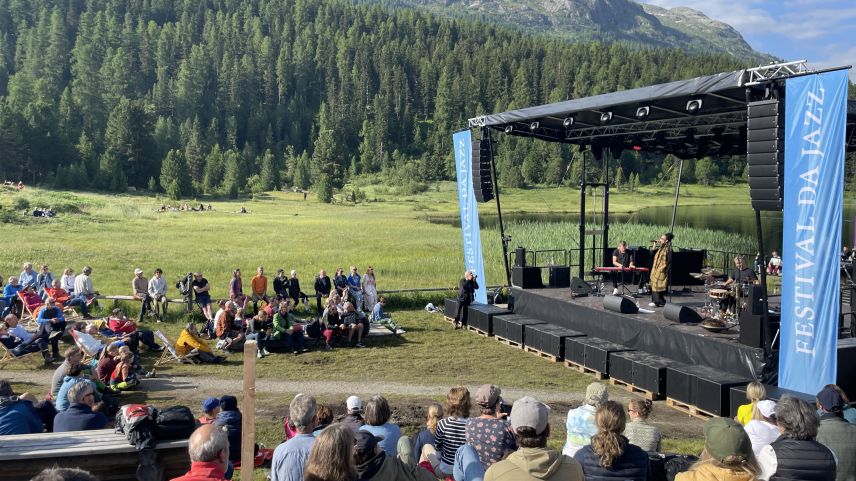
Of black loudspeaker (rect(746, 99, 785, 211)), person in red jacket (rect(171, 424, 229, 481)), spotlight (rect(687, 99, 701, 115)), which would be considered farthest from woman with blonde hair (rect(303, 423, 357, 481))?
spotlight (rect(687, 99, 701, 115))

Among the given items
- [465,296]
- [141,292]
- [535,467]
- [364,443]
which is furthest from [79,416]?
[465,296]

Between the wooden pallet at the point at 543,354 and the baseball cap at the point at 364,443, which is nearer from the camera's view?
the baseball cap at the point at 364,443

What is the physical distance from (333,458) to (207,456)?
894 mm

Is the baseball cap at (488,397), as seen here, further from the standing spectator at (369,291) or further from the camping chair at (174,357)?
the standing spectator at (369,291)

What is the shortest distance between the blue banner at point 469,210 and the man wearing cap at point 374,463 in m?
13.3

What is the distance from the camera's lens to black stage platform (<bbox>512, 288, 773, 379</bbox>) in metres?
11.2

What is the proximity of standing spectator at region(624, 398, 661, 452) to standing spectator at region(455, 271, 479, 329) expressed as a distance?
38.1 ft

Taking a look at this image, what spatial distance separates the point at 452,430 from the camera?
506cm

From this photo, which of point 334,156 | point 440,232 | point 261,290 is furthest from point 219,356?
point 334,156

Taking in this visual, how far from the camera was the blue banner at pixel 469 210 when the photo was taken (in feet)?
56.2

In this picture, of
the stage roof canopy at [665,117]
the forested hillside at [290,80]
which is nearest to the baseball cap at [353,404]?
the stage roof canopy at [665,117]

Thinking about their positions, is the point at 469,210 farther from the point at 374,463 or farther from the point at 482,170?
the point at 374,463

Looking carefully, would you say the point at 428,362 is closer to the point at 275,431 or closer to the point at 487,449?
the point at 275,431

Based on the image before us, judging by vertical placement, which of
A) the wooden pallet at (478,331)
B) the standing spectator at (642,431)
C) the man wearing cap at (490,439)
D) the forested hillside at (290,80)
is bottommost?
the wooden pallet at (478,331)
